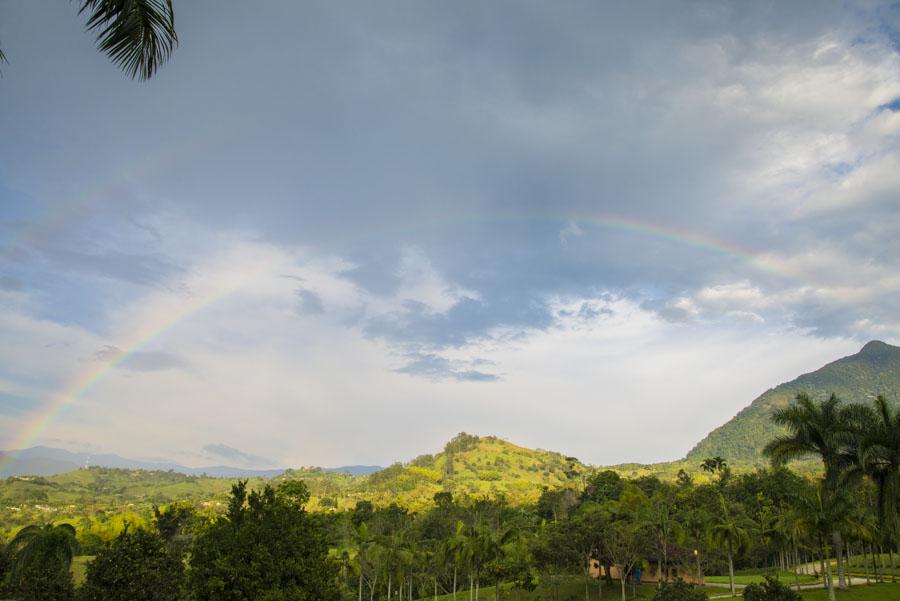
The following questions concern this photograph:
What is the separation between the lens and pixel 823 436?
42.2 m

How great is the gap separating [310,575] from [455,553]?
48.4 meters

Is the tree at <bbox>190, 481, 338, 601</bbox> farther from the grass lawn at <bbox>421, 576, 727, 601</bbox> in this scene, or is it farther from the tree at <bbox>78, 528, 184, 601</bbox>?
the grass lawn at <bbox>421, 576, 727, 601</bbox>

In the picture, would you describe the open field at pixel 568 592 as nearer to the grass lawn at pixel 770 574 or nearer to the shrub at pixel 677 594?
the grass lawn at pixel 770 574

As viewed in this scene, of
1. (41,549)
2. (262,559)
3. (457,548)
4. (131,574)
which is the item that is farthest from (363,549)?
(262,559)

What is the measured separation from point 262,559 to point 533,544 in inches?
2047

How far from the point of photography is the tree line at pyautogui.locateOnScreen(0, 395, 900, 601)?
64.3 feet

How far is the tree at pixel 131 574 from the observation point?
755 inches

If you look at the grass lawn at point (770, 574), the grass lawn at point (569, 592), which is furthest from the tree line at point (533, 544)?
the grass lawn at point (770, 574)

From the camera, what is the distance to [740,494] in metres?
102

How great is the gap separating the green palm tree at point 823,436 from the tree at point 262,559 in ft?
121

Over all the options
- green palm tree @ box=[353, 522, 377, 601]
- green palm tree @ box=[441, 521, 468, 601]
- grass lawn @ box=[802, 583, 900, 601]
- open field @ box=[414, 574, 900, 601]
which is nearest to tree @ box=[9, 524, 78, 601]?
green palm tree @ box=[353, 522, 377, 601]

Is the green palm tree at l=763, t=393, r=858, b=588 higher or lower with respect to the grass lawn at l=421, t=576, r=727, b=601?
higher

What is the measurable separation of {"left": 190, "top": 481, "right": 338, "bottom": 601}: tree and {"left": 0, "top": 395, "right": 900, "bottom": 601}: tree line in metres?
0.05

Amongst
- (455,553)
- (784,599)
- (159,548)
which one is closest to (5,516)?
(455,553)
